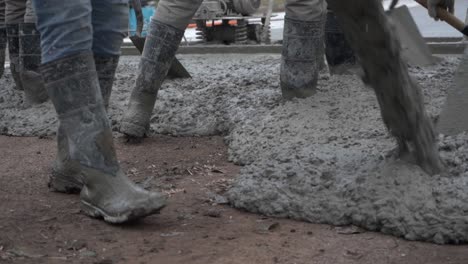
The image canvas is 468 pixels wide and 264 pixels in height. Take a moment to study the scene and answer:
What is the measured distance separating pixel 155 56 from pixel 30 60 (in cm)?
109

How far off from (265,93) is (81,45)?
1.59 meters

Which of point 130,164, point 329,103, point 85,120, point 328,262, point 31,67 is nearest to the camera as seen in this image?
point 328,262

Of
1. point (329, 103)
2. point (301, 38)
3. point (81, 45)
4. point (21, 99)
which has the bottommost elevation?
point (21, 99)

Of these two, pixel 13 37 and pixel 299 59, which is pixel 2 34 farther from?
pixel 299 59

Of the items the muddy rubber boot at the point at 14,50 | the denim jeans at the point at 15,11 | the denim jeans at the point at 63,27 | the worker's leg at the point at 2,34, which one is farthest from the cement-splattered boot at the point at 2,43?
the denim jeans at the point at 63,27

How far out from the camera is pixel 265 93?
12.9 ft

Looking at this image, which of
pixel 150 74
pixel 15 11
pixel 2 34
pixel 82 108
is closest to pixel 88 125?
pixel 82 108

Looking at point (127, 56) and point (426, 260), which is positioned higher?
point (426, 260)

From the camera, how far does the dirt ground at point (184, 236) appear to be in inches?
84.2

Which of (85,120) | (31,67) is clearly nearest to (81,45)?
(85,120)

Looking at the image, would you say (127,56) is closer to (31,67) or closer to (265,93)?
(31,67)

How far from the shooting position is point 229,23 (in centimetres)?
824

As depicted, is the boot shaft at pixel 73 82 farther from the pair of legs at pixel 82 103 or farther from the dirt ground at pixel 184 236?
the dirt ground at pixel 184 236

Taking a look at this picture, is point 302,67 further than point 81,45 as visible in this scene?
Yes
